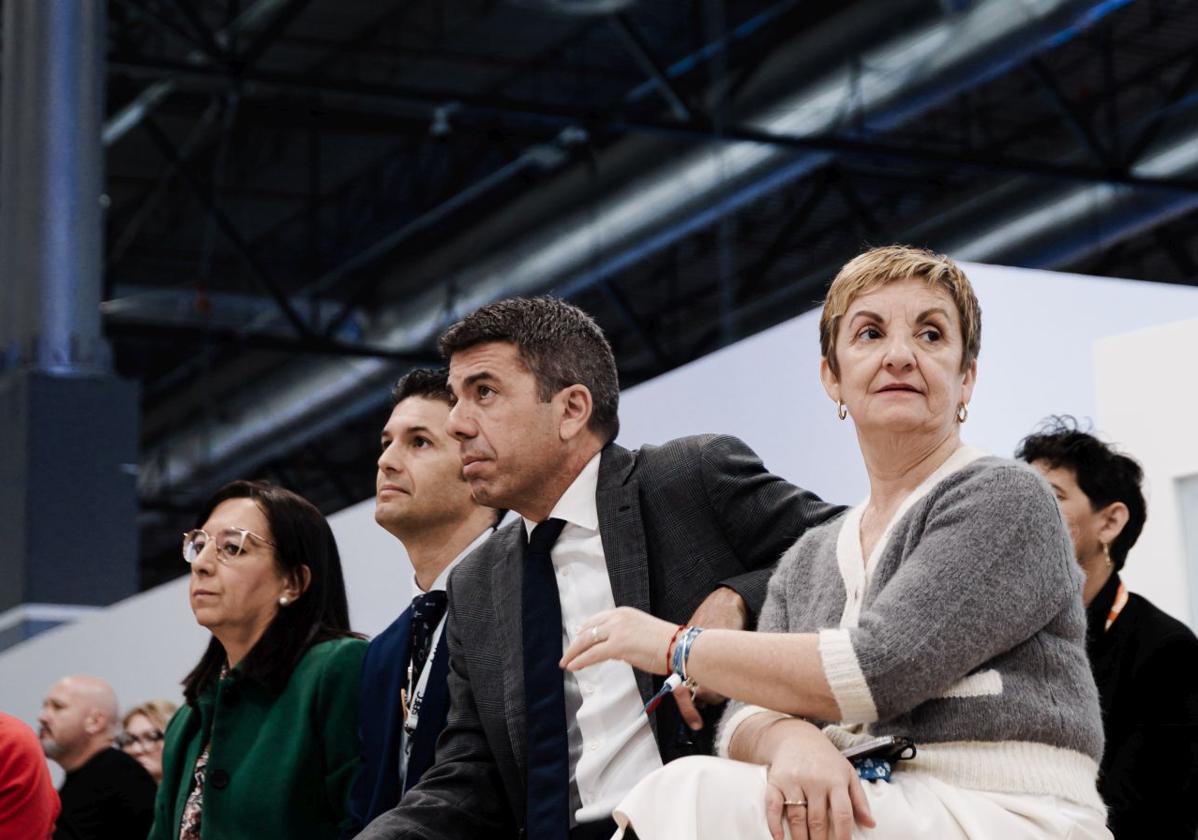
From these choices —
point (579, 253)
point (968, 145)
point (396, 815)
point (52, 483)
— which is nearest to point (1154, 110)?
point (968, 145)

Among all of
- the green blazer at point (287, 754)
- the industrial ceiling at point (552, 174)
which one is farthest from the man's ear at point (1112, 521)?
the industrial ceiling at point (552, 174)

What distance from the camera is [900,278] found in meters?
2.15

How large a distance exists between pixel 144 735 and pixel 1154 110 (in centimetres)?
533

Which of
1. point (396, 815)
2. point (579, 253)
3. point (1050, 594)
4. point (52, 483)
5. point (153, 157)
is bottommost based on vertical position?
point (396, 815)

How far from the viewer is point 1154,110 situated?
27.6ft

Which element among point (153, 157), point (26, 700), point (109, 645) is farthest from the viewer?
point (153, 157)

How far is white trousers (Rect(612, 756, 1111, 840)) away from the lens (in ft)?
6.01

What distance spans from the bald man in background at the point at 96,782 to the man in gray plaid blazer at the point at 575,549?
9.08 feet

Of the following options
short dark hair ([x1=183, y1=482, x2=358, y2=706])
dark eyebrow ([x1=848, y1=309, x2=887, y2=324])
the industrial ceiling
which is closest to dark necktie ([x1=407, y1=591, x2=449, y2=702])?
short dark hair ([x1=183, y1=482, x2=358, y2=706])

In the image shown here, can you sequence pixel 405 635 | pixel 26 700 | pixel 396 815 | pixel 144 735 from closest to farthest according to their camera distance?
1. pixel 396 815
2. pixel 405 635
3. pixel 144 735
4. pixel 26 700

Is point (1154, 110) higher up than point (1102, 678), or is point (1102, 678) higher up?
point (1154, 110)

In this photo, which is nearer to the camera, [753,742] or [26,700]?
[753,742]

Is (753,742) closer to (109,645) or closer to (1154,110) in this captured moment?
(109,645)

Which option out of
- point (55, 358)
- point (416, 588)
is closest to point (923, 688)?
point (416, 588)
